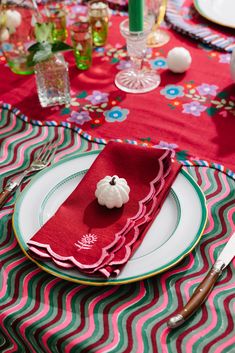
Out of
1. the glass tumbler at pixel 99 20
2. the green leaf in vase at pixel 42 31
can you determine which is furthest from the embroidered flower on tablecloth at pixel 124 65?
the green leaf in vase at pixel 42 31

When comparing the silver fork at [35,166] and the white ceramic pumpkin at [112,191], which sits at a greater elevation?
the white ceramic pumpkin at [112,191]

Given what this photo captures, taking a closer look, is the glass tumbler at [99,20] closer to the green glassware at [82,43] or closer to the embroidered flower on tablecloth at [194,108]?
the green glassware at [82,43]

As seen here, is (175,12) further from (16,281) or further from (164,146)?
(16,281)

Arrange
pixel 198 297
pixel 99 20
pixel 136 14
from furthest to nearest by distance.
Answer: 1. pixel 99 20
2. pixel 136 14
3. pixel 198 297

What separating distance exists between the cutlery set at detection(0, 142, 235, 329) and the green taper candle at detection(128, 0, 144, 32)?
345 millimetres

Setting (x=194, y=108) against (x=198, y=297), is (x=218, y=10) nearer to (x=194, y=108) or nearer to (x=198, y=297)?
(x=194, y=108)

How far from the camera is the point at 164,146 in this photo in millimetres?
993

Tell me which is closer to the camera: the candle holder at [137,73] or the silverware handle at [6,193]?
the silverware handle at [6,193]

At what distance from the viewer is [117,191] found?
78 centimetres

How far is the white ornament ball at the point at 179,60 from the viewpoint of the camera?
1.16 m

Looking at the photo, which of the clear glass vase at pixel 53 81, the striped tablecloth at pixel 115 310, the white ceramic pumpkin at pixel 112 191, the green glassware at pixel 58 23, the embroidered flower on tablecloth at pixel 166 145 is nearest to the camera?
the striped tablecloth at pixel 115 310

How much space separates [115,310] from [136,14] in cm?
62

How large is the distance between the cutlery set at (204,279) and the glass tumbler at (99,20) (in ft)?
1.62

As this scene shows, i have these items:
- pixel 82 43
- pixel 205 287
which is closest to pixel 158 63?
pixel 82 43
